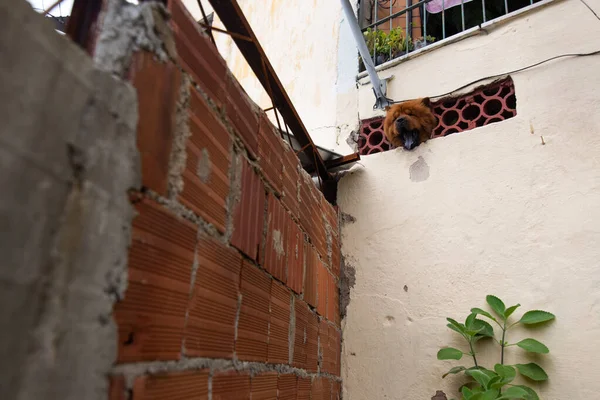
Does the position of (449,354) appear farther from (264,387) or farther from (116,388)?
(116,388)

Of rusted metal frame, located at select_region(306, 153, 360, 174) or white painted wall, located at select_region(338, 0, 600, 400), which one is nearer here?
white painted wall, located at select_region(338, 0, 600, 400)

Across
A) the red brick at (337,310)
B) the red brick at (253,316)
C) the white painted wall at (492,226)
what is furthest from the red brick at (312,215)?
the red brick at (253,316)

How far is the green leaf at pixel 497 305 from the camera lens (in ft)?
5.49

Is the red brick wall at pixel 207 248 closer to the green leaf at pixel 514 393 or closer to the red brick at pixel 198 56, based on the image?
the red brick at pixel 198 56

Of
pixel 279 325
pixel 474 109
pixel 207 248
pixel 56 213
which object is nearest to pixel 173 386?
pixel 207 248

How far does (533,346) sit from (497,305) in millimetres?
187

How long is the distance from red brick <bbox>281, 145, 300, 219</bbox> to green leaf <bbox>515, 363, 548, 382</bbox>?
99 centimetres

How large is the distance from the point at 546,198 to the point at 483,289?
46 centimetres

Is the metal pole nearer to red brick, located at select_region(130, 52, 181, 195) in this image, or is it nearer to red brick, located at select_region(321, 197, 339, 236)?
red brick, located at select_region(321, 197, 339, 236)

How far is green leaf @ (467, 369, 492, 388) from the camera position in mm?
1534

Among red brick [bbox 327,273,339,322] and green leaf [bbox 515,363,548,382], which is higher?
red brick [bbox 327,273,339,322]

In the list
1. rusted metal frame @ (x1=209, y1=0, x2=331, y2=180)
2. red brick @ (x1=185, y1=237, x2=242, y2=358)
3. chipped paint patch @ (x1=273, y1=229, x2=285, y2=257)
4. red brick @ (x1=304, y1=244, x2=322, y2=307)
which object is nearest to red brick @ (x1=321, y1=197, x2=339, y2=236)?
rusted metal frame @ (x1=209, y1=0, x2=331, y2=180)

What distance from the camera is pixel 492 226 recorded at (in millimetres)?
1851

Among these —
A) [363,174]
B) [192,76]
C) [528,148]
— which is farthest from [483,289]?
[192,76]
